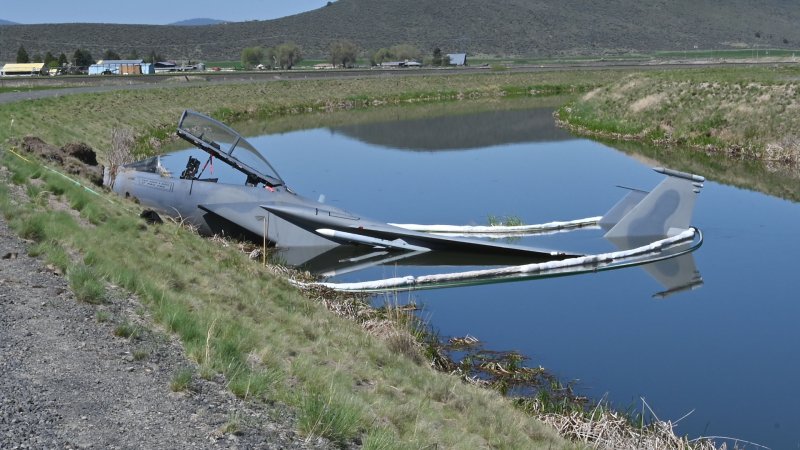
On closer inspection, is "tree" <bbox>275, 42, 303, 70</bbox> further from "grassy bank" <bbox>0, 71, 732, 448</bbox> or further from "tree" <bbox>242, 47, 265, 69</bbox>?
"grassy bank" <bbox>0, 71, 732, 448</bbox>

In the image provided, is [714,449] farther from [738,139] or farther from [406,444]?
[738,139]

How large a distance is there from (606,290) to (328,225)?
5.98 metres

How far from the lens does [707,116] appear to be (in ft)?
147

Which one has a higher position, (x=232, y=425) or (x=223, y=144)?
(x=223, y=144)

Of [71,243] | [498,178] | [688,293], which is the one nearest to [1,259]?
[71,243]

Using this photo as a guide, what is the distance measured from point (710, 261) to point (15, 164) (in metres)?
14.7

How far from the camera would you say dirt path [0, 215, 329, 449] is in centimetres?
674

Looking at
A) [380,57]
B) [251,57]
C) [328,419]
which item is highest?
[380,57]

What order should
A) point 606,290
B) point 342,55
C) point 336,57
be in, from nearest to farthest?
point 606,290
point 342,55
point 336,57

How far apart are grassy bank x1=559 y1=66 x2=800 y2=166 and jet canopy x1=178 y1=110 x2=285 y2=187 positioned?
25.2 meters

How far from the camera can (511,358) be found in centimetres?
1348

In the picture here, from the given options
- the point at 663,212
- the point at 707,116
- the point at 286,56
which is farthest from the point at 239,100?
the point at 286,56

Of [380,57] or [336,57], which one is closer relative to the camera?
[336,57]

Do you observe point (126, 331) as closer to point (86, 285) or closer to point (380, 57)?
point (86, 285)
